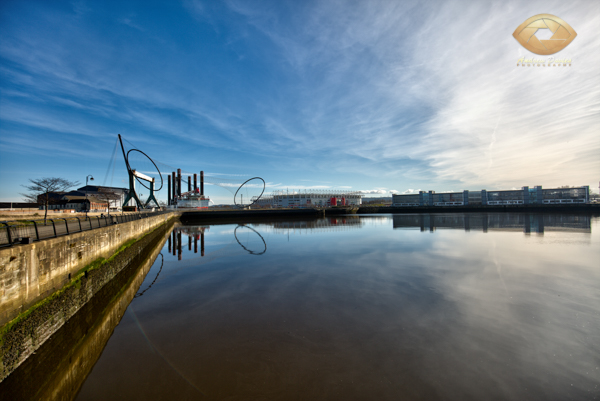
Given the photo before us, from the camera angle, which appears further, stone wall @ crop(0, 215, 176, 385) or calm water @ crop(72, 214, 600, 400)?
stone wall @ crop(0, 215, 176, 385)

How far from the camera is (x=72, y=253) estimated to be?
8.30m

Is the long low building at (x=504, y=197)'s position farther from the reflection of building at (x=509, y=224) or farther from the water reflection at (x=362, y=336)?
the water reflection at (x=362, y=336)

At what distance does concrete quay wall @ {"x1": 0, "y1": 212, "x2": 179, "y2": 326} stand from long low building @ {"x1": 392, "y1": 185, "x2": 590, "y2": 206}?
106 meters

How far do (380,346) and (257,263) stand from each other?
959 centimetres

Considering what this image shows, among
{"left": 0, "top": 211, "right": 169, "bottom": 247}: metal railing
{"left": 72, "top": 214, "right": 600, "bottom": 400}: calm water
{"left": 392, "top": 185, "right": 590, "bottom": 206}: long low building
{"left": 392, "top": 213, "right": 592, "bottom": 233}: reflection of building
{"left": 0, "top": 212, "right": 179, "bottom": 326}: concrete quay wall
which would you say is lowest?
{"left": 72, "top": 214, "right": 600, "bottom": 400}: calm water

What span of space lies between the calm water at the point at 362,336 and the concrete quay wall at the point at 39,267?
2085 millimetres

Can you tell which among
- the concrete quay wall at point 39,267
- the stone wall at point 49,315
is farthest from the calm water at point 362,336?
the concrete quay wall at point 39,267

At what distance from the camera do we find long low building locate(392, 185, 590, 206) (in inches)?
3029

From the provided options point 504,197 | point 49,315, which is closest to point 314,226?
point 49,315

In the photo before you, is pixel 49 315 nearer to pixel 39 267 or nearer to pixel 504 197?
pixel 39 267

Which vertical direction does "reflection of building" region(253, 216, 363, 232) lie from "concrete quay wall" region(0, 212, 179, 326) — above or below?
below

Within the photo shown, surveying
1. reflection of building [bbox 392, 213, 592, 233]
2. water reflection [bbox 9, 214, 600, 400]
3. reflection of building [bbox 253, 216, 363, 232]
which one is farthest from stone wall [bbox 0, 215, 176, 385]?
reflection of building [bbox 392, 213, 592, 233]

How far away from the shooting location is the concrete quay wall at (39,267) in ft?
17.1

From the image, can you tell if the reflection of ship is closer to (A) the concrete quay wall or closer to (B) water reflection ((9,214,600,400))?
(A) the concrete quay wall
